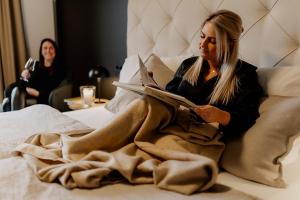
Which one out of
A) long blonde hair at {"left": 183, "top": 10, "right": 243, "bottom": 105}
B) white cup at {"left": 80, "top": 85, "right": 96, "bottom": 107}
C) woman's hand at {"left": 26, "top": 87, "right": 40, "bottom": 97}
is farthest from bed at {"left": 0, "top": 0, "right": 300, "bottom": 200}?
woman's hand at {"left": 26, "top": 87, "right": 40, "bottom": 97}

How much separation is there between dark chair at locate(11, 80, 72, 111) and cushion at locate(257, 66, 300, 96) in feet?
7.20

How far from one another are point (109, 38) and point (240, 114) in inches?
92.0

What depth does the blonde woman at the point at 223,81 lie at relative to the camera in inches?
48.9

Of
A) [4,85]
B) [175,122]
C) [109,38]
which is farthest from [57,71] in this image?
[175,122]

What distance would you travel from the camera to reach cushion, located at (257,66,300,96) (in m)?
1.31

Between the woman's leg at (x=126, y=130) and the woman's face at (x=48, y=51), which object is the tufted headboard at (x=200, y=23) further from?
the woman's face at (x=48, y=51)

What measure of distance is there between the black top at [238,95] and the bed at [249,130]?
41 millimetres

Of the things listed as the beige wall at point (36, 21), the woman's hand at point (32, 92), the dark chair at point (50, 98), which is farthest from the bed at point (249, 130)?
the beige wall at point (36, 21)

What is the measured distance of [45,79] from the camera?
3.29 m

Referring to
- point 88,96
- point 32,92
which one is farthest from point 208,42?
point 32,92

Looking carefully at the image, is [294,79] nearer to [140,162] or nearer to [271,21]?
[271,21]

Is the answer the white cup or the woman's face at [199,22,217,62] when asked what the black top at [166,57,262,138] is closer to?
the woman's face at [199,22,217,62]

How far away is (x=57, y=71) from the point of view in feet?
10.9

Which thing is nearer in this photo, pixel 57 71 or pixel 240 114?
pixel 240 114
